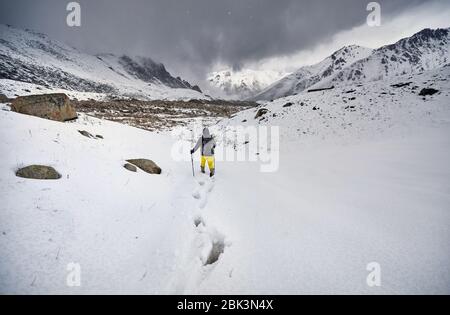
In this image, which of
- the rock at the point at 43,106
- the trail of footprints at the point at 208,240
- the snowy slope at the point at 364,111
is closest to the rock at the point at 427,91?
the snowy slope at the point at 364,111

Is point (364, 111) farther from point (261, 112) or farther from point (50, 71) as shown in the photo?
point (50, 71)

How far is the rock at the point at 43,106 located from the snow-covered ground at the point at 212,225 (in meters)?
2.57

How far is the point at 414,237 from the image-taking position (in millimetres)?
3291

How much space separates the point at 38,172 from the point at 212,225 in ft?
12.1

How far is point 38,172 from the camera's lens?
413 centimetres

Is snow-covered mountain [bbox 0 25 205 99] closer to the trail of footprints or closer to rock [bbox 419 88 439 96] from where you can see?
the trail of footprints

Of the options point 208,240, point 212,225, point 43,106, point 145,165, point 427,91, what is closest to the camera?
point 208,240

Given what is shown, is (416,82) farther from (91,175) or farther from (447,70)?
(91,175)

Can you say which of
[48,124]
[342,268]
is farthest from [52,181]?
[342,268]

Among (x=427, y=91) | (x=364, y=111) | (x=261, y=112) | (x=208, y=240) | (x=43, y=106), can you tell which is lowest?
(x=208, y=240)

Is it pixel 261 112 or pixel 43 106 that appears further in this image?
pixel 261 112

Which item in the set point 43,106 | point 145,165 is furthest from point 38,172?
point 43,106

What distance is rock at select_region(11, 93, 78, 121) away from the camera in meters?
8.84

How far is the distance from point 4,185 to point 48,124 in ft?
14.1
